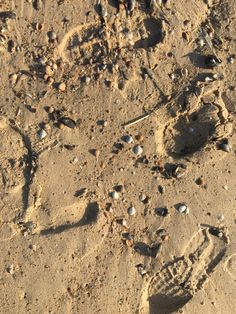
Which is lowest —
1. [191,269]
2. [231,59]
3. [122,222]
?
[191,269]

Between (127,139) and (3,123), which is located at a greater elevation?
(3,123)

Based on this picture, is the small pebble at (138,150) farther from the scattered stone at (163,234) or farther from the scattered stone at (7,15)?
the scattered stone at (7,15)

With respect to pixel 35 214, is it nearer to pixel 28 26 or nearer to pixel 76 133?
pixel 76 133

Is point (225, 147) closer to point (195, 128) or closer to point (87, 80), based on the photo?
point (195, 128)

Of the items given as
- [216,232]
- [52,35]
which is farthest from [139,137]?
[52,35]

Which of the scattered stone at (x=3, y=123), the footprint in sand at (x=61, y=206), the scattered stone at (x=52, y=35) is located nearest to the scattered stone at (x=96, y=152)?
the footprint in sand at (x=61, y=206)

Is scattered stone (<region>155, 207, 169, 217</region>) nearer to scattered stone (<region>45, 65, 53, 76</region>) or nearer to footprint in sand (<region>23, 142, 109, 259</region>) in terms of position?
footprint in sand (<region>23, 142, 109, 259</region>)

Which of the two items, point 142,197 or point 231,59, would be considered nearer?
point 142,197
